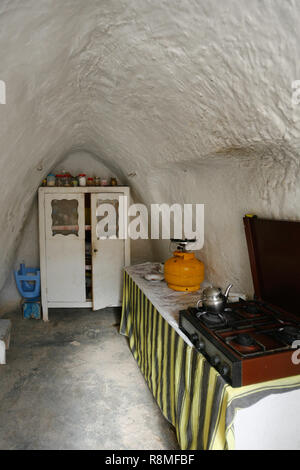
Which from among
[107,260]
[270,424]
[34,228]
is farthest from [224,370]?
[34,228]

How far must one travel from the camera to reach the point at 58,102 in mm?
2338

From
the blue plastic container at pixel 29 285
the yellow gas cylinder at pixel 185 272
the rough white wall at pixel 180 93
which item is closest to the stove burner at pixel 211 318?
the rough white wall at pixel 180 93

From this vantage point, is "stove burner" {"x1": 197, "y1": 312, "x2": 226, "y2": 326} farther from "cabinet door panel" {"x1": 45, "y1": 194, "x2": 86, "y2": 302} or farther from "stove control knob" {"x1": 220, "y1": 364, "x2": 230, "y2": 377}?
"cabinet door panel" {"x1": 45, "y1": 194, "x2": 86, "y2": 302}

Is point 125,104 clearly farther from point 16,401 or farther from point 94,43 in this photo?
point 16,401

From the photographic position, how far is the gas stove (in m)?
1.38

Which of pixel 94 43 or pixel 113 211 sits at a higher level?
pixel 94 43

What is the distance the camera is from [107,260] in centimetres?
414

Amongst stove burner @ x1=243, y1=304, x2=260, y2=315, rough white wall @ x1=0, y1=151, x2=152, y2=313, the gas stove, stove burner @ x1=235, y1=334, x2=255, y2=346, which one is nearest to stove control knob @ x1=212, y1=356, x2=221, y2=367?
the gas stove

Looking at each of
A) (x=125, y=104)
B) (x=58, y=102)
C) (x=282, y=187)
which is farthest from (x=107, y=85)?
(x=282, y=187)

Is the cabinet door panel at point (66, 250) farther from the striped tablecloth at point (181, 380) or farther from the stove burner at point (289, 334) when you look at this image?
the stove burner at point (289, 334)

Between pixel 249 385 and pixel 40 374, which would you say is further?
pixel 40 374

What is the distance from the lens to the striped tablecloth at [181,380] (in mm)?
1403

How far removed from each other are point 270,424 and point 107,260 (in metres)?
2.93
